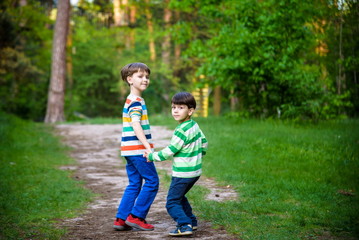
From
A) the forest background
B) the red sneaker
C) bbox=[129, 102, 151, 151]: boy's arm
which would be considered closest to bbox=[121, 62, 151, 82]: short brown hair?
bbox=[129, 102, 151, 151]: boy's arm

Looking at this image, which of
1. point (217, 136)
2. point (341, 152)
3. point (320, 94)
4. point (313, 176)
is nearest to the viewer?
point (313, 176)

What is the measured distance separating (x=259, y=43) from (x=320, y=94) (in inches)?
91.7

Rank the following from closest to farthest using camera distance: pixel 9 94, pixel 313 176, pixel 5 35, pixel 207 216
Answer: pixel 207 216 → pixel 313 176 → pixel 5 35 → pixel 9 94

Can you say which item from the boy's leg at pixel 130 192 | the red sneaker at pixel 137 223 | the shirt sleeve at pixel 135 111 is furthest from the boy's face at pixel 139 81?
the red sneaker at pixel 137 223

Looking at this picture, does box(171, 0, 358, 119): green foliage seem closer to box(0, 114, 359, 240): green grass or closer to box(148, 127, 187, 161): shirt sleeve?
box(0, 114, 359, 240): green grass

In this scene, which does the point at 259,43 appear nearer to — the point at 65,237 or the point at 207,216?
the point at 207,216

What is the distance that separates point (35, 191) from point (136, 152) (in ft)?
9.81

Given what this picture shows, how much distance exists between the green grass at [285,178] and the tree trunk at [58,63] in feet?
36.6

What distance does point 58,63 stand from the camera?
21.5 metres

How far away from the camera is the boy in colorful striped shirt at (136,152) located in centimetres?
470

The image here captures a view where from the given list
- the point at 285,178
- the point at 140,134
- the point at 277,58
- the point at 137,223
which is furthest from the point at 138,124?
the point at 277,58

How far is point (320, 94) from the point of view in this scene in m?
13.4

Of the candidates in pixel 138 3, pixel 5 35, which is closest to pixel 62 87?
pixel 5 35

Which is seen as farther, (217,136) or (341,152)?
(217,136)
